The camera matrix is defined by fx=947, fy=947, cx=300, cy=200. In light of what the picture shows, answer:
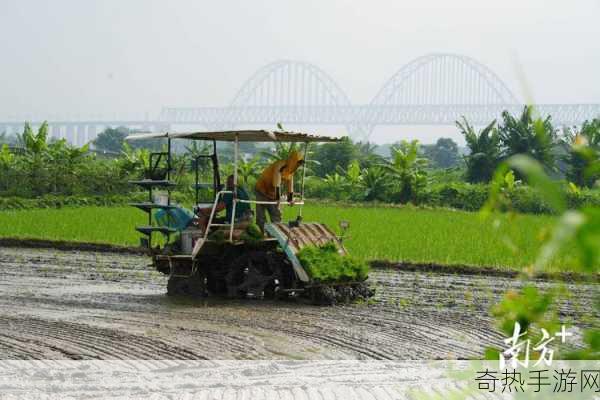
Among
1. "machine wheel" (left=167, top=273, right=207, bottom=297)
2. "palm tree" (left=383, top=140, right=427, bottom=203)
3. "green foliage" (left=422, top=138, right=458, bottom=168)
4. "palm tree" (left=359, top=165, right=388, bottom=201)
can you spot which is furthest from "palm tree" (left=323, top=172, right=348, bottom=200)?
"green foliage" (left=422, top=138, right=458, bottom=168)

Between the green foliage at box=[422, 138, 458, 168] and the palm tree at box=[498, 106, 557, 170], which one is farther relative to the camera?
the green foliage at box=[422, 138, 458, 168]

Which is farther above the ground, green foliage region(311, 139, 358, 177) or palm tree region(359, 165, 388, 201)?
green foliage region(311, 139, 358, 177)

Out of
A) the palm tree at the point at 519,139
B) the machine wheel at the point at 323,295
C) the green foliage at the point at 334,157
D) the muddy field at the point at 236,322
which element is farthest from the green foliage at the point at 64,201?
the machine wheel at the point at 323,295

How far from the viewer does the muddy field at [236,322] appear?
26.7 feet

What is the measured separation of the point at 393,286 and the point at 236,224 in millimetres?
2939

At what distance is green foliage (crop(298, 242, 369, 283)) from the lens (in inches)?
420

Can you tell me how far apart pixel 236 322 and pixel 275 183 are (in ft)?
7.29

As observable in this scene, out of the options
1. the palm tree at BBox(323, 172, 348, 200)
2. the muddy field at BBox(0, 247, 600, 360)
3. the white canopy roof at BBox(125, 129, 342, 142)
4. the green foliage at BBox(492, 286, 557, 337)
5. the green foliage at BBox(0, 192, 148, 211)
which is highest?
the white canopy roof at BBox(125, 129, 342, 142)

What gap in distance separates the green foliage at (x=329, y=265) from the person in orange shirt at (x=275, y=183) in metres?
0.79

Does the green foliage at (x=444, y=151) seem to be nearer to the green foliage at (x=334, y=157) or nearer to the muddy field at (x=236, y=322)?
the green foliage at (x=334, y=157)

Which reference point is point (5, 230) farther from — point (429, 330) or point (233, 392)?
point (233, 392)

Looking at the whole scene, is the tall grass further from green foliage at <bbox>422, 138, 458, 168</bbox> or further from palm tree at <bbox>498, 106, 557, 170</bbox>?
green foliage at <bbox>422, 138, 458, 168</bbox>

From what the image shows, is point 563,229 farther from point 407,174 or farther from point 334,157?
point 334,157

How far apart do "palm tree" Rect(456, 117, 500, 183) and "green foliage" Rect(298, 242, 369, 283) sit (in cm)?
2618
